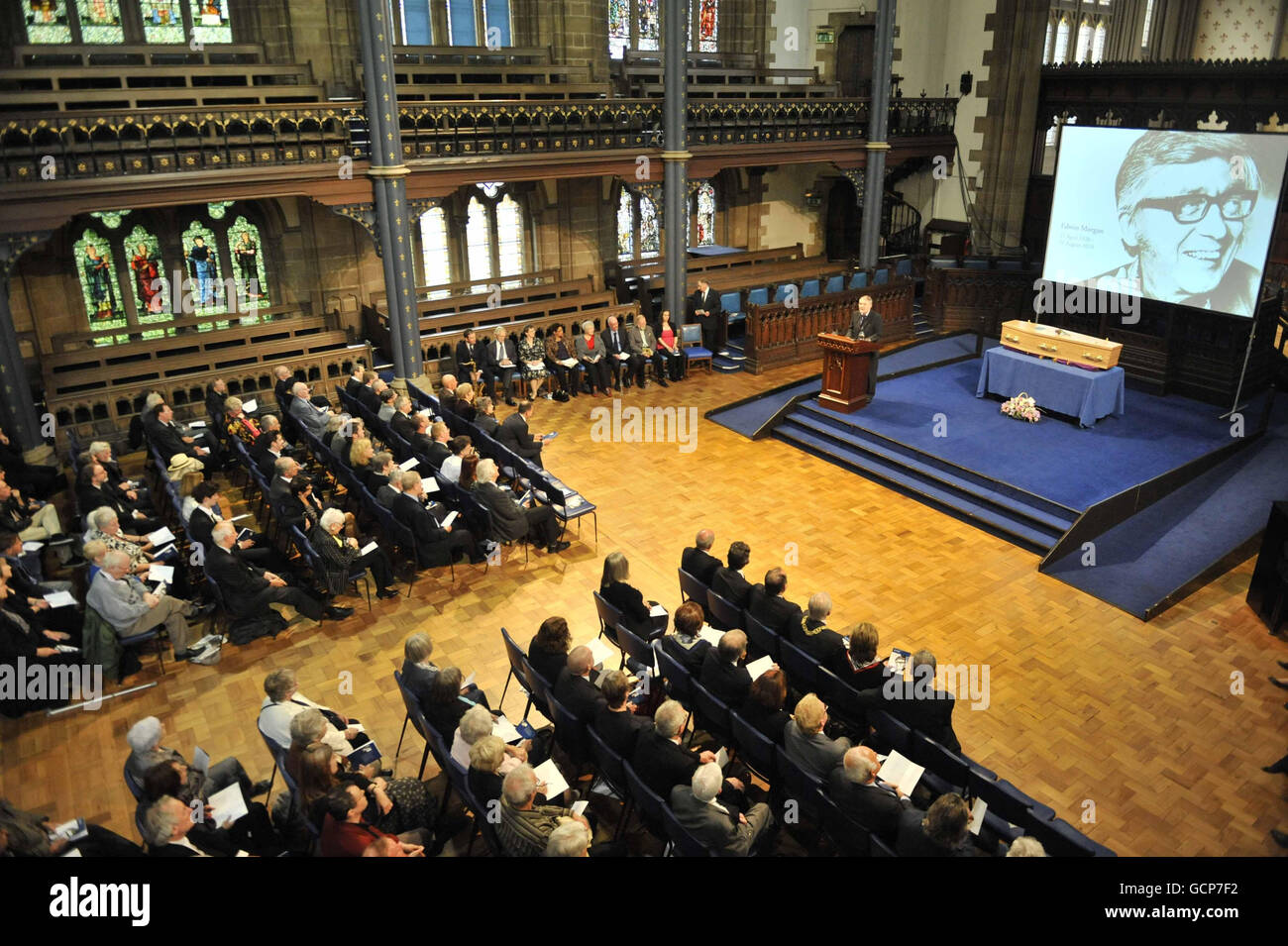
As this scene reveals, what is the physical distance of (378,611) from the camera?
26.9 ft

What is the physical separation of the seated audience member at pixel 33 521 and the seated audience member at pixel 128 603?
230cm

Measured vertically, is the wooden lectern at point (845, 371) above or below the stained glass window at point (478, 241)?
below

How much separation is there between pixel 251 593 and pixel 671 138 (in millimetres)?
Answer: 10298

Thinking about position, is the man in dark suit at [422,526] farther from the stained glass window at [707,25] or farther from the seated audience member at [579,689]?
the stained glass window at [707,25]

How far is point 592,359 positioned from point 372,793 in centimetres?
967

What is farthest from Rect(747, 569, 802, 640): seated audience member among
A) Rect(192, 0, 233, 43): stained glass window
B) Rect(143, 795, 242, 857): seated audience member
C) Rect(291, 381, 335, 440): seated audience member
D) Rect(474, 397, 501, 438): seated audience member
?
Rect(192, 0, 233, 43): stained glass window

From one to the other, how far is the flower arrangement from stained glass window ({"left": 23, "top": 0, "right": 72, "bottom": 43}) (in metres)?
13.9

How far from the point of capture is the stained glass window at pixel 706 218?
19109 millimetres

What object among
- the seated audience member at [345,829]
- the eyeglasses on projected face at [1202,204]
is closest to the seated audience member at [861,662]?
the seated audience member at [345,829]

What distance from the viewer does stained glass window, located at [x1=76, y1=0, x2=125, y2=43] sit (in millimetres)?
12430

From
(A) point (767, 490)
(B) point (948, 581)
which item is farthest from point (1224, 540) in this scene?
(A) point (767, 490)

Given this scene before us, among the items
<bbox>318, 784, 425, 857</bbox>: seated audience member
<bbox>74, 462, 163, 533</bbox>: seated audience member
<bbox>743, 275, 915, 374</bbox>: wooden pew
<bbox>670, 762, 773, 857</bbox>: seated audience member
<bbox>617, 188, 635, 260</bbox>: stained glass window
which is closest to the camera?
<bbox>318, 784, 425, 857</bbox>: seated audience member

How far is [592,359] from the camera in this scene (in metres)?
13.9

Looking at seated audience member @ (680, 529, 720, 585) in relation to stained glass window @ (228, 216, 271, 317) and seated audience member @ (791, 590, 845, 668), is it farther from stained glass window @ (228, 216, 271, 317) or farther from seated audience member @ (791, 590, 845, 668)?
stained glass window @ (228, 216, 271, 317)
